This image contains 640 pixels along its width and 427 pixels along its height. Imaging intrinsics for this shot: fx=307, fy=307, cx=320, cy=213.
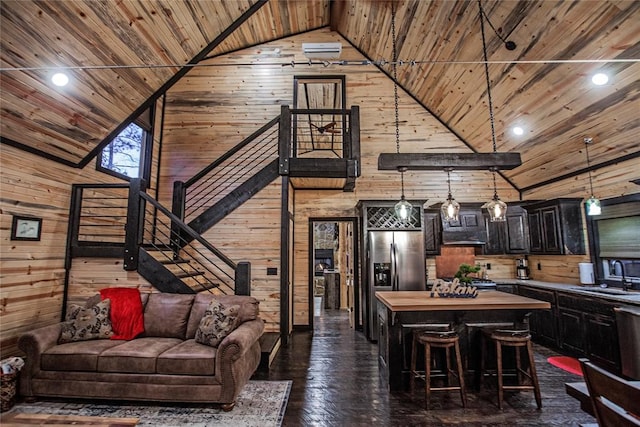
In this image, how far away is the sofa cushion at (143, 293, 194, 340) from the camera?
144 inches

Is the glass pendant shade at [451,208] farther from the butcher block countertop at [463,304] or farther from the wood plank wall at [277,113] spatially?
the wood plank wall at [277,113]

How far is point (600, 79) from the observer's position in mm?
3535

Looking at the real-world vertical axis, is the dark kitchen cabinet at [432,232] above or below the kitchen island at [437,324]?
above

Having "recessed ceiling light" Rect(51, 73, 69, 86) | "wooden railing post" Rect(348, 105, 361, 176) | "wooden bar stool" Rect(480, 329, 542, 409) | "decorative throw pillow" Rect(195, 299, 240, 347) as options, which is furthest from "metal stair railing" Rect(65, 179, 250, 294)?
"wooden bar stool" Rect(480, 329, 542, 409)

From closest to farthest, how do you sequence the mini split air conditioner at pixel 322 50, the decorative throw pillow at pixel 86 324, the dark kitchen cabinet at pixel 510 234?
the decorative throw pillow at pixel 86 324
the mini split air conditioner at pixel 322 50
the dark kitchen cabinet at pixel 510 234

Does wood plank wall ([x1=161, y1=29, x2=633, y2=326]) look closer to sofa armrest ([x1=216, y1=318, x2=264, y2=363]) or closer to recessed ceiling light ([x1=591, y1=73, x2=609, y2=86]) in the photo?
recessed ceiling light ([x1=591, y1=73, x2=609, y2=86])

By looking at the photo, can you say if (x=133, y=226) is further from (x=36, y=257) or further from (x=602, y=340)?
(x=602, y=340)

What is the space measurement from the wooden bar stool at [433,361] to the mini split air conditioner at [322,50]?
11.2ft

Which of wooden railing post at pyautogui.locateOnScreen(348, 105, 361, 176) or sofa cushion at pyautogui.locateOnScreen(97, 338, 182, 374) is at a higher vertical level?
wooden railing post at pyautogui.locateOnScreen(348, 105, 361, 176)

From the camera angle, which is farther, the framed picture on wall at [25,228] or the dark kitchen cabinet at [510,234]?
Answer: the dark kitchen cabinet at [510,234]

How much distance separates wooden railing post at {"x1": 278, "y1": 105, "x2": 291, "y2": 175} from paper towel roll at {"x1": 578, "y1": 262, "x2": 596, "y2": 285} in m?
4.89

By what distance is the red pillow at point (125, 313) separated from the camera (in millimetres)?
3555

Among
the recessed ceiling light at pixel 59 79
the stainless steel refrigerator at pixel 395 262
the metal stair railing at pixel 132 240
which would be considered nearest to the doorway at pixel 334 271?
the stainless steel refrigerator at pixel 395 262

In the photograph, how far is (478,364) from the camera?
137 inches
